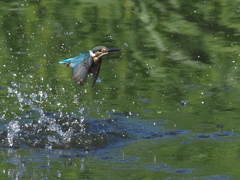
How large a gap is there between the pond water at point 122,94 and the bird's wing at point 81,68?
601mm

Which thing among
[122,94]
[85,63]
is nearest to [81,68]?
[85,63]

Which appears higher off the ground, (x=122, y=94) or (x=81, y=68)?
(x=81, y=68)

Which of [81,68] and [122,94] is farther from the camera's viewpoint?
[122,94]

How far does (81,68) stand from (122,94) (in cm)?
179

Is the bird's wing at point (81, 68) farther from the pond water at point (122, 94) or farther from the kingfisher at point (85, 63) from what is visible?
the pond water at point (122, 94)

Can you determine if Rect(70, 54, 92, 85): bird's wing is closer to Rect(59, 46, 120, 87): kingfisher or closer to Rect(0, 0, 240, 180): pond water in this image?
Rect(59, 46, 120, 87): kingfisher

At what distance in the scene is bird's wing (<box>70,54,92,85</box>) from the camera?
5430 millimetres

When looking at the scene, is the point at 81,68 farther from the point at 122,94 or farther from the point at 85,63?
the point at 122,94

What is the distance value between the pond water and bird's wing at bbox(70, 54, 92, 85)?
0.60 meters

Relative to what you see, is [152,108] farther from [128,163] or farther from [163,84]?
[128,163]

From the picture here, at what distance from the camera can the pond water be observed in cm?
543

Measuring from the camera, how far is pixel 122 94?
283 inches

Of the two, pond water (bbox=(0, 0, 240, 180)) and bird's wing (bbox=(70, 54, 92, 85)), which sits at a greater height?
bird's wing (bbox=(70, 54, 92, 85))

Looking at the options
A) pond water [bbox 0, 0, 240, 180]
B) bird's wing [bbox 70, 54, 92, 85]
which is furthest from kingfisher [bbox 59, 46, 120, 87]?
pond water [bbox 0, 0, 240, 180]
